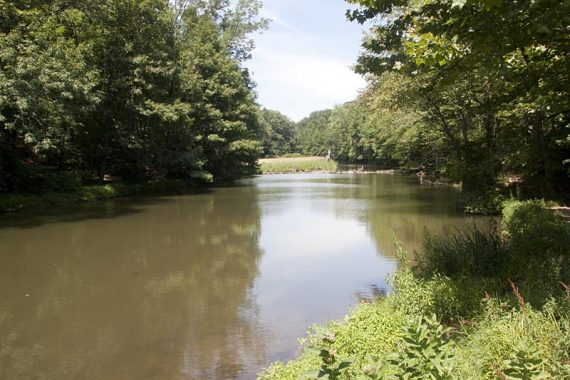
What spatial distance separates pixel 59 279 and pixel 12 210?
11.8 metres

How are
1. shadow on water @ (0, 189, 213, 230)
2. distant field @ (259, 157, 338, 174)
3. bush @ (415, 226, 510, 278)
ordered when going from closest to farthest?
bush @ (415, 226, 510, 278) < shadow on water @ (0, 189, 213, 230) < distant field @ (259, 157, 338, 174)

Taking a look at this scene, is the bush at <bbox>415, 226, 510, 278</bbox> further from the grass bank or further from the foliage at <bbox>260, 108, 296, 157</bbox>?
the foliage at <bbox>260, 108, 296, 157</bbox>

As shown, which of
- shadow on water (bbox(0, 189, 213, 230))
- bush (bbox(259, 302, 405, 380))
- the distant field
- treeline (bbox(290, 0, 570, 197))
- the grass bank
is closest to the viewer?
bush (bbox(259, 302, 405, 380))

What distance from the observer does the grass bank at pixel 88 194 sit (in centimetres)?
1966

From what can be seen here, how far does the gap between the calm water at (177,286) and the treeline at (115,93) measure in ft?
14.2

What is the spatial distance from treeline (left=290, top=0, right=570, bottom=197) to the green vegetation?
8.01 feet

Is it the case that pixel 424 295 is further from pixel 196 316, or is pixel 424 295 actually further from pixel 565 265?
pixel 196 316

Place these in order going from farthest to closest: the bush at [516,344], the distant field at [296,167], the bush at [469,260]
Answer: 1. the distant field at [296,167]
2. the bush at [469,260]
3. the bush at [516,344]

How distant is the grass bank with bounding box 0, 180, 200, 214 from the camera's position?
64.5 feet

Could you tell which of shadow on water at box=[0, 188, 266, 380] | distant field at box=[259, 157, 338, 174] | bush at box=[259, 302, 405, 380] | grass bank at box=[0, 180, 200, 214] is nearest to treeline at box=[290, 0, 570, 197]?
bush at box=[259, 302, 405, 380]

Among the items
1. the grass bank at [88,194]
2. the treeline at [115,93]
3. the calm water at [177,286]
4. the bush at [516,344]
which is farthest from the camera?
the grass bank at [88,194]

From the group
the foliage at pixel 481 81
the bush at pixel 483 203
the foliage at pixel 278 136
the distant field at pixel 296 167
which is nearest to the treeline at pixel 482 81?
the foliage at pixel 481 81

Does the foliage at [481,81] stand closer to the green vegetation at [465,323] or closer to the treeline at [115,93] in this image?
the green vegetation at [465,323]

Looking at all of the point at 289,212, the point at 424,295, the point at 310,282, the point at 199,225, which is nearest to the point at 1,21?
the point at 199,225
